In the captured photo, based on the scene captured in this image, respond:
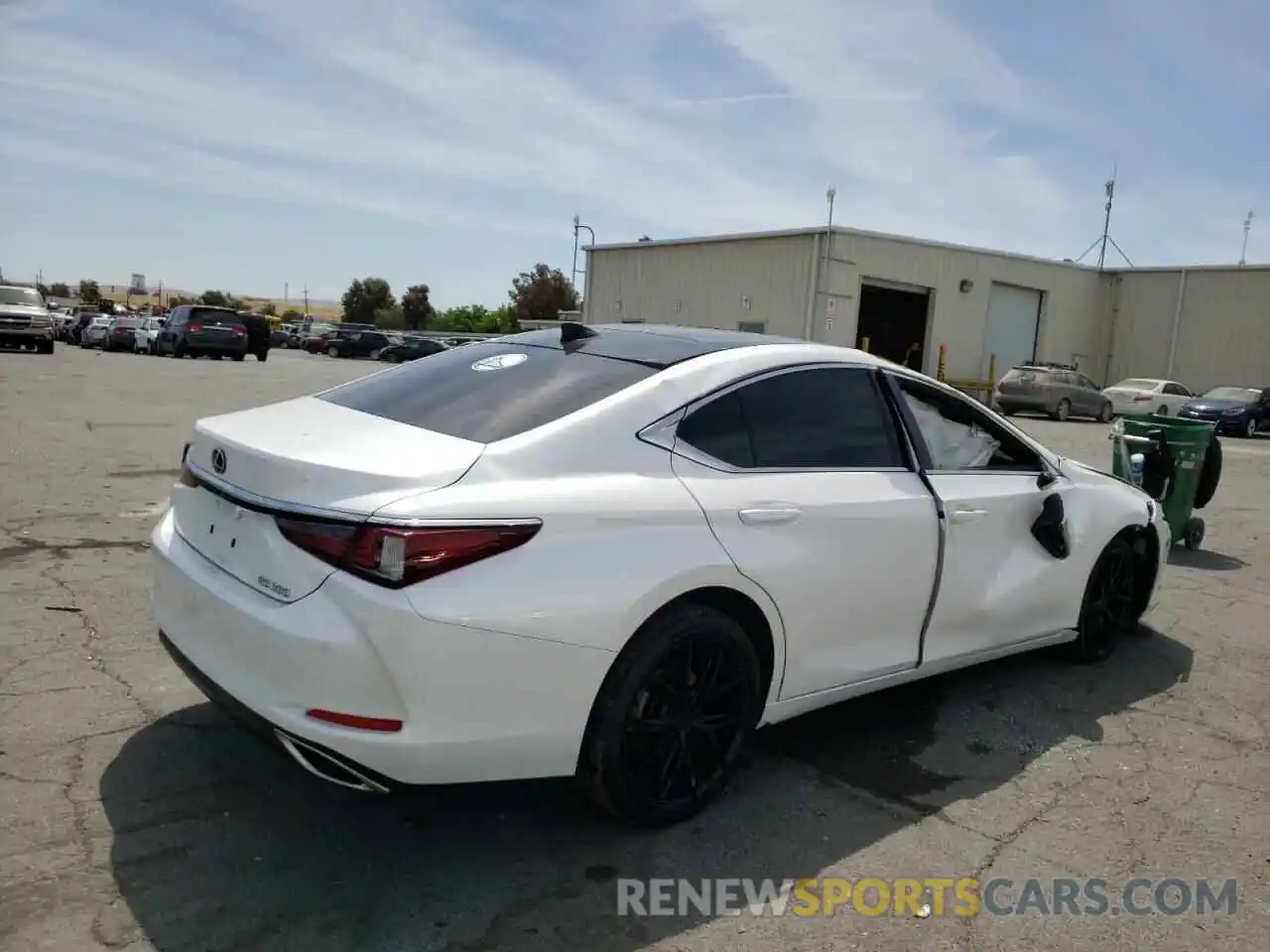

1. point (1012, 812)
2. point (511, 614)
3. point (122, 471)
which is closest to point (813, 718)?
point (1012, 812)

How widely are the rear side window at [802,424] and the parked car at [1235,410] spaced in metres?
24.1

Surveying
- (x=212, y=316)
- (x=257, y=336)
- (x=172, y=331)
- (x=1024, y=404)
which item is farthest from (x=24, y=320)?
(x=1024, y=404)

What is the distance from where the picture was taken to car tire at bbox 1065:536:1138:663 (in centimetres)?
500

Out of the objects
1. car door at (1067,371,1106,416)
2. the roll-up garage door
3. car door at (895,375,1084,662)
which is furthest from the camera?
the roll-up garage door

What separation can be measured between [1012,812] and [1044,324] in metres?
34.9

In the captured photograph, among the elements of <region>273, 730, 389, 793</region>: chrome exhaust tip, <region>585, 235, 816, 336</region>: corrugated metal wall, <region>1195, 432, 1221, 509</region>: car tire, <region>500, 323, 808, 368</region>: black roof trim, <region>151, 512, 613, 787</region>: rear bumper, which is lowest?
<region>273, 730, 389, 793</region>: chrome exhaust tip

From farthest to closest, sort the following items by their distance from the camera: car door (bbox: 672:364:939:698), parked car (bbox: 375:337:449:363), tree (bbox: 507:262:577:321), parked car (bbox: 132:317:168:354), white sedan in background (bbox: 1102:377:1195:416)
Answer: tree (bbox: 507:262:577:321) < parked car (bbox: 375:337:449:363) < parked car (bbox: 132:317:168:354) < white sedan in background (bbox: 1102:377:1195:416) < car door (bbox: 672:364:939:698)

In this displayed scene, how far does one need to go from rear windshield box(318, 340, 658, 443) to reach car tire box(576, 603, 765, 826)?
2.52 feet

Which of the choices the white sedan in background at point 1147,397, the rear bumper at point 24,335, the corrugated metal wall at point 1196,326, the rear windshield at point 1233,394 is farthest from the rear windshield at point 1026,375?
the rear bumper at point 24,335

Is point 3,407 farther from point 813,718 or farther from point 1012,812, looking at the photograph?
point 1012,812

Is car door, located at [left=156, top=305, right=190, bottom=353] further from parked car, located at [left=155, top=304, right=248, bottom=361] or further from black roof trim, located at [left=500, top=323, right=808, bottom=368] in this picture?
black roof trim, located at [left=500, top=323, right=808, bottom=368]

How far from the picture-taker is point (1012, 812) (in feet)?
11.6

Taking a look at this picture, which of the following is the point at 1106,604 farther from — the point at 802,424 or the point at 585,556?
the point at 585,556

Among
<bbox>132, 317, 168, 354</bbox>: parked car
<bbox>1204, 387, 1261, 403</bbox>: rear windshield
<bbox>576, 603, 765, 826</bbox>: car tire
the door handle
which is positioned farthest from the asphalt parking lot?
<bbox>132, 317, 168, 354</bbox>: parked car
